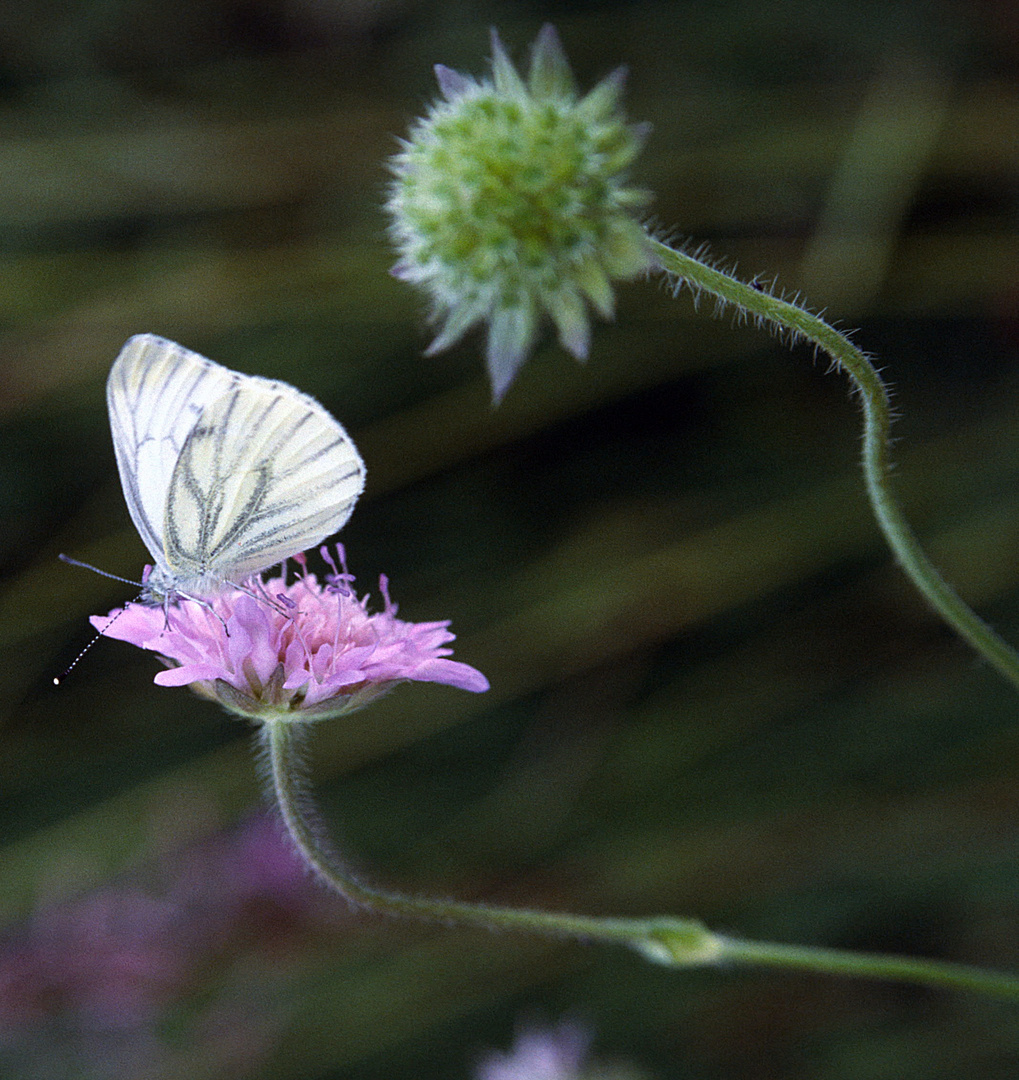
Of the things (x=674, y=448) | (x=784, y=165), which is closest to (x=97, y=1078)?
(x=674, y=448)

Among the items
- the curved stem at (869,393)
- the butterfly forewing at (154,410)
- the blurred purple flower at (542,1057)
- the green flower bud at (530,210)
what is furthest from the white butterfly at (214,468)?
the blurred purple flower at (542,1057)

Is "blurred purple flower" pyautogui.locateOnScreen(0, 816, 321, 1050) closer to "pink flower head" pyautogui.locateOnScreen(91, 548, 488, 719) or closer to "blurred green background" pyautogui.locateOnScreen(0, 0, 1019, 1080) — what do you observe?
"blurred green background" pyautogui.locateOnScreen(0, 0, 1019, 1080)

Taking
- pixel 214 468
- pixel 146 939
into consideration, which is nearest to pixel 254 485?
pixel 214 468

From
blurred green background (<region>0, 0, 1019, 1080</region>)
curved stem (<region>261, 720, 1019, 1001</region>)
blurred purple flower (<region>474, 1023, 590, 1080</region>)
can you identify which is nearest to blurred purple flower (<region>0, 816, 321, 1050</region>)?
blurred green background (<region>0, 0, 1019, 1080</region>)

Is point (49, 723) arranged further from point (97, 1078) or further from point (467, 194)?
point (467, 194)

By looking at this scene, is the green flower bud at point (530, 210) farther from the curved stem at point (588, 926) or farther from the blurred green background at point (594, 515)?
the blurred green background at point (594, 515)

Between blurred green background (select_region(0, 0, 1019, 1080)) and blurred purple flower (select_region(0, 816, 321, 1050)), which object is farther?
blurred green background (select_region(0, 0, 1019, 1080))
